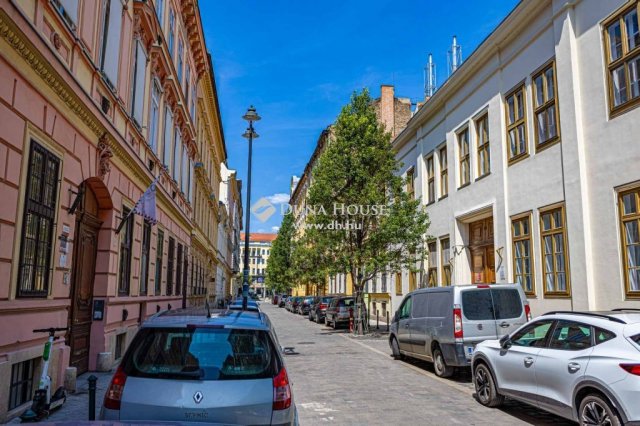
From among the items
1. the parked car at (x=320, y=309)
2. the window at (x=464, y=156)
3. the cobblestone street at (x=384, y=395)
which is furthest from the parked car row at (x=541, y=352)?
the parked car at (x=320, y=309)

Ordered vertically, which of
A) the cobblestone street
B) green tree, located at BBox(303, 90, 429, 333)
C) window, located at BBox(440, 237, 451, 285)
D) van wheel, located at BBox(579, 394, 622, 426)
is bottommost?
the cobblestone street

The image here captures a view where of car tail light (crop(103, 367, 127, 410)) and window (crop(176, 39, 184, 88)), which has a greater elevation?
window (crop(176, 39, 184, 88))

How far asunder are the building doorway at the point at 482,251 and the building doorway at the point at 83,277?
41.1ft

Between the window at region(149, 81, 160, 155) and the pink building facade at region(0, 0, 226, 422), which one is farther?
the window at region(149, 81, 160, 155)

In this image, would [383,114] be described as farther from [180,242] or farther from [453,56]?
[180,242]

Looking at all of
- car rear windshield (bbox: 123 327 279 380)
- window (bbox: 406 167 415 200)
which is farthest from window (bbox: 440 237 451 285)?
car rear windshield (bbox: 123 327 279 380)

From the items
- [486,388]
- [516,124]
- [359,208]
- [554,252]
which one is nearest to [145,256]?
[359,208]

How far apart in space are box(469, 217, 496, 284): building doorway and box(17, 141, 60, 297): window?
13.8 m

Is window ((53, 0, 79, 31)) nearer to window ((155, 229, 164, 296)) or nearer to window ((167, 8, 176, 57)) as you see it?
window ((155, 229, 164, 296))

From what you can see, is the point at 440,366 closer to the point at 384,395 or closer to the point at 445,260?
the point at 384,395

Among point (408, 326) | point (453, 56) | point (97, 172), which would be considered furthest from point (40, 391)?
point (453, 56)

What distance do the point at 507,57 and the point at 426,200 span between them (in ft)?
28.8

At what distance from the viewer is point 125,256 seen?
12.6 meters

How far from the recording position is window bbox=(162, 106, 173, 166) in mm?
17375
